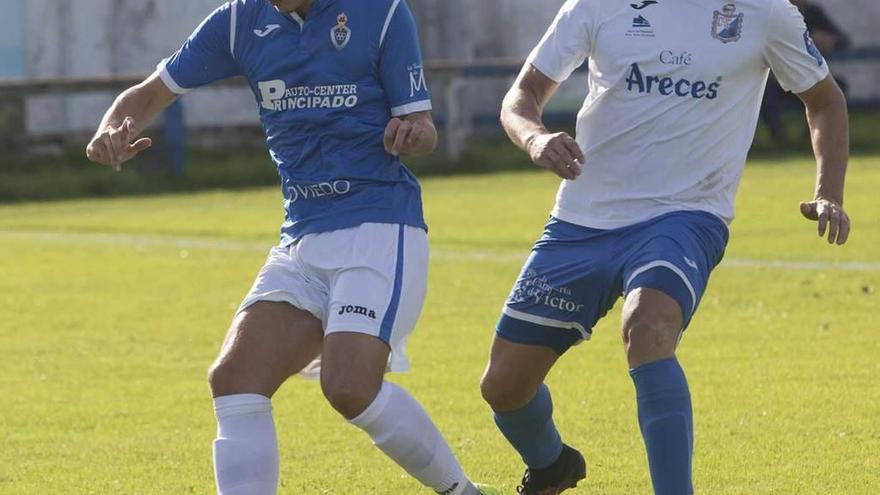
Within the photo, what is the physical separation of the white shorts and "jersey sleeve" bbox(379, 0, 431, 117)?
1.33ft

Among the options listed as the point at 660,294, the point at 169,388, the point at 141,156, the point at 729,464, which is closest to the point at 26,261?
the point at 169,388

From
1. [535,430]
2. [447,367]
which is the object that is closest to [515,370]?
[535,430]

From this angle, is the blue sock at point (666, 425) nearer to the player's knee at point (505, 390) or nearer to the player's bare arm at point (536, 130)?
the player's bare arm at point (536, 130)

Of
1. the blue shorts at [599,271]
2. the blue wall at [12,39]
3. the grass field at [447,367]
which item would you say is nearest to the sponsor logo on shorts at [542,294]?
the blue shorts at [599,271]

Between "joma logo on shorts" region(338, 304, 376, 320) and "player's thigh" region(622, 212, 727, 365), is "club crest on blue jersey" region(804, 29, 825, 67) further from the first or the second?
"joma logo on shorts" region(338, 304, 376, 320)

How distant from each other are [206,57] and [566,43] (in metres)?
1.22

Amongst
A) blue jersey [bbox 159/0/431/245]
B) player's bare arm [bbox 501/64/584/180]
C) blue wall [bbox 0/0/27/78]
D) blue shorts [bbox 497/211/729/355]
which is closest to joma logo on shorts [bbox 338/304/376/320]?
blue jersey [bbox 159/0/431/245]

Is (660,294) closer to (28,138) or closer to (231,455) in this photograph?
(231,455)

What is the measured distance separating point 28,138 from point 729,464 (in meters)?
17.6

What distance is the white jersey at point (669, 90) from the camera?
20.2 ft

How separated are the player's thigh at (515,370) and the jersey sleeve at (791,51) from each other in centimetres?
121

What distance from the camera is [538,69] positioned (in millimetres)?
6367

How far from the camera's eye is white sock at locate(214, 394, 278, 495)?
573 cm

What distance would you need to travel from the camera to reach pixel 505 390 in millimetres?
6422
